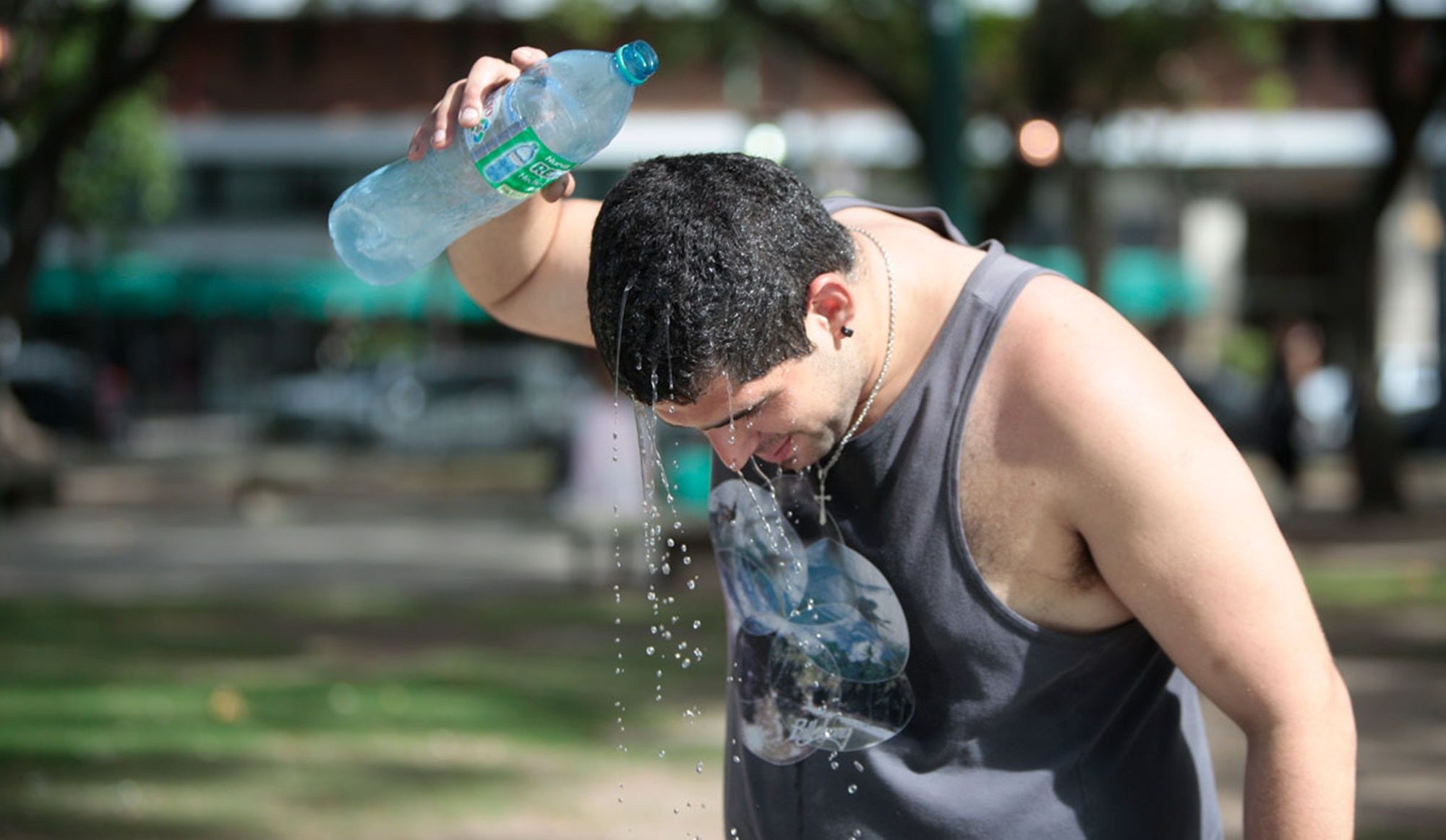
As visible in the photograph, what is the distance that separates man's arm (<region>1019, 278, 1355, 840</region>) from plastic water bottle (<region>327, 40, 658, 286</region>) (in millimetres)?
670

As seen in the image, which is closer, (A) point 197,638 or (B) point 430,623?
(A) point 197,638

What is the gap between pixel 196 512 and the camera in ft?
59.1

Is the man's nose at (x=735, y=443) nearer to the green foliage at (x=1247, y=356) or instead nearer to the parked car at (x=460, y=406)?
the parked car at (x=460, y=406)

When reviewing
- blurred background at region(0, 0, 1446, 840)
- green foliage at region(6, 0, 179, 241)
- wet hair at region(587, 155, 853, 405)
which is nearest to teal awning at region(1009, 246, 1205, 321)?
blurred background at region(0, 0, 1446, 840)

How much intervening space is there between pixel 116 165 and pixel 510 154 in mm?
27624

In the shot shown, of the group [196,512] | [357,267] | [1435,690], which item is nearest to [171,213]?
[196,512]

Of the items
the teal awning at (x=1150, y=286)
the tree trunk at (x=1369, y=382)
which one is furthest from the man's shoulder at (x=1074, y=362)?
the teal awning at (x=1150, y=286)

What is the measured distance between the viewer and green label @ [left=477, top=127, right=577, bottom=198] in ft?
6.64

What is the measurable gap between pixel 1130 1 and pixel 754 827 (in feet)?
60.1

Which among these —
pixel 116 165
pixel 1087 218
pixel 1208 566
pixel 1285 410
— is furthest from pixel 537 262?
pixel 116 165

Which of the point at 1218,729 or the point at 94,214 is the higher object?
the point at 94,214

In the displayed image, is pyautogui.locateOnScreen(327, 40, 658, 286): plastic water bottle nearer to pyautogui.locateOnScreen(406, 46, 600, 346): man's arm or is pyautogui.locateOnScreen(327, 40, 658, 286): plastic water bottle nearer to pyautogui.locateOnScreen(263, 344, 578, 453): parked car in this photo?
pyautogui.locateOnScreen(406, 46, 600, 346): man's arm

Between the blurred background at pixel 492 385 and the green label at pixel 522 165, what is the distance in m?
0.47

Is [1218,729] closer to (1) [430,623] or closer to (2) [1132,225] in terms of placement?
(1) [430,623]
